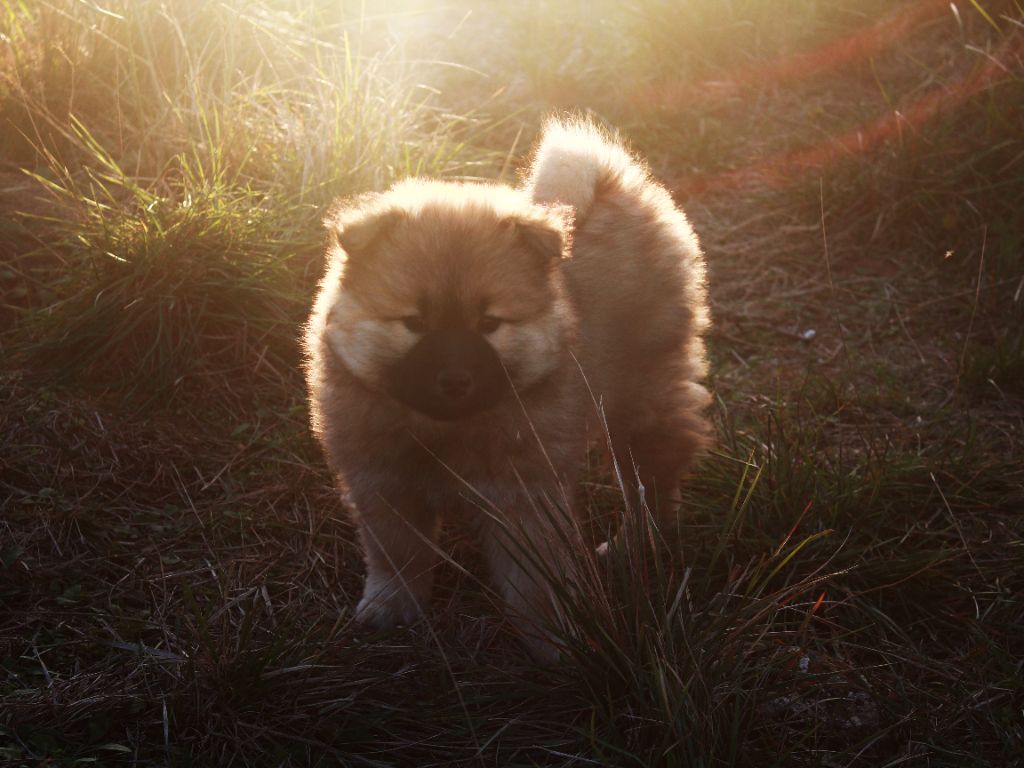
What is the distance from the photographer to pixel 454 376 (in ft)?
7.88

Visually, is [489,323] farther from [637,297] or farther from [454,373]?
[637,297]

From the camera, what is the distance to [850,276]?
4.95 m

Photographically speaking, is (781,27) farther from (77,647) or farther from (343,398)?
(77,647)

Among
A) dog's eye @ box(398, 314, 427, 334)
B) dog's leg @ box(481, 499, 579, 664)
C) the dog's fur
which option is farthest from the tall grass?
dog's leg @ box(481, 499, 579, 664)

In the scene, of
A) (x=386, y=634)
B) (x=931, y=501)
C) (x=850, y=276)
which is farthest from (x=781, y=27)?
(x=386, y=634)

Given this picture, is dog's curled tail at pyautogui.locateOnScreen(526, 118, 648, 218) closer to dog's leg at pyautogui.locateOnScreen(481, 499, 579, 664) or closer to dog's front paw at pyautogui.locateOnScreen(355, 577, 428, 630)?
dog's leg at pyautogui.locateOnScreen(481, 499, 579, 664)

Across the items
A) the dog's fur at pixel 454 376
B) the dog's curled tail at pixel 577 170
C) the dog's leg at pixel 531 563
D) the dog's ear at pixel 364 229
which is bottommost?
the dog's leg at pixel 531 563

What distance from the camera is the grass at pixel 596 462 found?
2184 millimetres

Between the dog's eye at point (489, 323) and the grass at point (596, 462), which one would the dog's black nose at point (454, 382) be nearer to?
the dog's eye at point (489, 323)

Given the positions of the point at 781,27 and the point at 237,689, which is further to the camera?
the point at 781,27

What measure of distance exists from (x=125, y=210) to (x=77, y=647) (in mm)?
1918

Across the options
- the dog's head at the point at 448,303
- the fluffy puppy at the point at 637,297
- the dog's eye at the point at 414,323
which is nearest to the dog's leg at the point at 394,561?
the dog's head at the point at 448,303

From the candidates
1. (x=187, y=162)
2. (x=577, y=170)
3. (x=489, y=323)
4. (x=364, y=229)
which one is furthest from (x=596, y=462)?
(x=187, y=162)

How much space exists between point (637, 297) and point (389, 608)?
4.12 feet
